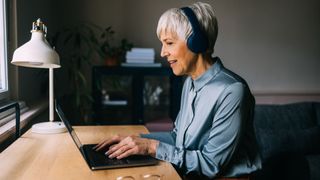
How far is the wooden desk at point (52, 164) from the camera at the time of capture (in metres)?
1.02

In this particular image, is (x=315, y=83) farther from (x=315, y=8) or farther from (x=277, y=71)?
(x=315, y=8)

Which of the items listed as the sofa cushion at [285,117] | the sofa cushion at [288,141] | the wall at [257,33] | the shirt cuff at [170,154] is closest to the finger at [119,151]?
the shirt cuff at [170,154]

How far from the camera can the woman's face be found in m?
1.28

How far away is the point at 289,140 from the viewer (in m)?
2.37

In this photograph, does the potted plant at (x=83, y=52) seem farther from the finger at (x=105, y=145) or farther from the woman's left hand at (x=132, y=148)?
the woman's left hand at (x=132, y=148)

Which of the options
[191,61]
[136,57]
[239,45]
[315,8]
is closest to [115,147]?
[191,61]

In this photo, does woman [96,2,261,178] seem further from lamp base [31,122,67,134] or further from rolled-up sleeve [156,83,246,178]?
lamp base [31,122,67,134]

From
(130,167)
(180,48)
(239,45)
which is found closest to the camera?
(130,167)

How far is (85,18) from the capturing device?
3.29m

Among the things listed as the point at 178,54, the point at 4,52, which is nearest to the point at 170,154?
the point at 178,54

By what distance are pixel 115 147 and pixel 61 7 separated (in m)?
2.39

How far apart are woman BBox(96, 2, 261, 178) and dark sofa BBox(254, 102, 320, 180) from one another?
3.28 ft

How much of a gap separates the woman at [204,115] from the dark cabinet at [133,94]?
Result: 5.72 ft

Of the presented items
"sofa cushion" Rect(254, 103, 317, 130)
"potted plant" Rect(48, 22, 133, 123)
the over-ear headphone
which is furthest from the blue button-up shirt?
"potted plant" Rect(48, 22, 133, 123)
